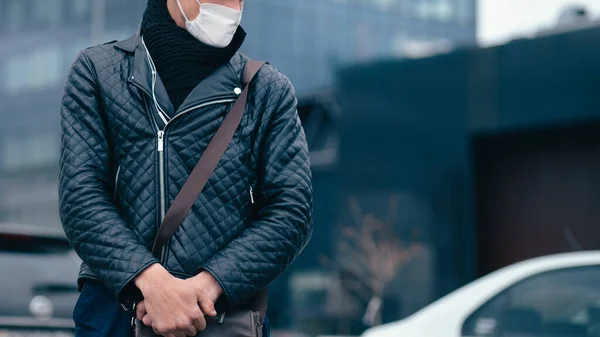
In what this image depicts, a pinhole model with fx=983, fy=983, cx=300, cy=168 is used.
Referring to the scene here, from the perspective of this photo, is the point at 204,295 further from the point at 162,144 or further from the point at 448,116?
the point at 448,116

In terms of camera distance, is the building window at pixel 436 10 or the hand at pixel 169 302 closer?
the hand at pixel 169 302

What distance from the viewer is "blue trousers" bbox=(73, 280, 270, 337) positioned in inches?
96.0

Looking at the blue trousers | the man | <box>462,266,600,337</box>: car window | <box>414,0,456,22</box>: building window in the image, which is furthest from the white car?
<box>414,0,456,22</box>: building window

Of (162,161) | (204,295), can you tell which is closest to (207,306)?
(204,295)

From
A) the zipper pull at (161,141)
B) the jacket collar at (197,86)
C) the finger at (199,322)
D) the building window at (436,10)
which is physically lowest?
the finger at (199,322)

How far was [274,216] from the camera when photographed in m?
2.47

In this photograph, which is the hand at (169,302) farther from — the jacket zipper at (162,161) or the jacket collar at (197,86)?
the jacket collar at (197,86)

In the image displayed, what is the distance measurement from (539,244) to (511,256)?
0.53 metres

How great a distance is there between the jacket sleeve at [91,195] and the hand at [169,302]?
0.04m

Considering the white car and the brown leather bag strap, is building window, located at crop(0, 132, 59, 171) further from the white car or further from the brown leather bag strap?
the brown leather bag strap

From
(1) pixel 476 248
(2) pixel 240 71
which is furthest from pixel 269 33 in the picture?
(2) pixel 240 71

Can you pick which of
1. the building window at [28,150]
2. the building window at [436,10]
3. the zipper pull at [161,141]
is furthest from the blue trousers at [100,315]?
the building window at [28,150]

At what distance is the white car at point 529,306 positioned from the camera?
19.1ft

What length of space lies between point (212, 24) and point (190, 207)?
1.64 ft
